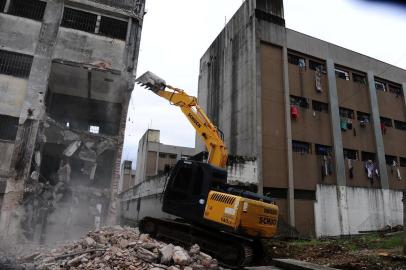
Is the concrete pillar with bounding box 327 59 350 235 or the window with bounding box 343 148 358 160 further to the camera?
the window with bounding box 343 148 358 160

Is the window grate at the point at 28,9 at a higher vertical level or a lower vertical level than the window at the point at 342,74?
lower

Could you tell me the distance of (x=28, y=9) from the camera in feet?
59.7

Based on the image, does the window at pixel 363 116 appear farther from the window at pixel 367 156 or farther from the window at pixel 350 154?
the window at pixel 350 154

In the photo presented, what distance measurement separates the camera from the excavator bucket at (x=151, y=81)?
14.3 metres

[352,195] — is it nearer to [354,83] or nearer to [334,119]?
[334,119]

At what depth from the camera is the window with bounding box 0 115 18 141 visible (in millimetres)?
16455

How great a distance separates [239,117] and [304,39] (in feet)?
26.2

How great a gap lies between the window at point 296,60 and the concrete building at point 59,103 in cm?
1149

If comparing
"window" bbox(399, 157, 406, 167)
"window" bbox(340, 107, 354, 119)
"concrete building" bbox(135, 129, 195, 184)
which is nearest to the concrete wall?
"window" bbox(399, 157, 406, 167)

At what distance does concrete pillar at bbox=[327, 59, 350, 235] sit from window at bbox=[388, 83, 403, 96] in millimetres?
7884

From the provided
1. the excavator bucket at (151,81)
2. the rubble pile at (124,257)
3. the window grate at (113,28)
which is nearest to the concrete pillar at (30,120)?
the window grate at (113,28)

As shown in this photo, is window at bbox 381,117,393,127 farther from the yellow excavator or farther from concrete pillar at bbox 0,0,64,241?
concrete pillar at bbox 0,0,64,241

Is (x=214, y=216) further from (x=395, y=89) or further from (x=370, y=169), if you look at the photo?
(x=395, y=89)

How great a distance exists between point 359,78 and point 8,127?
2607 cm
